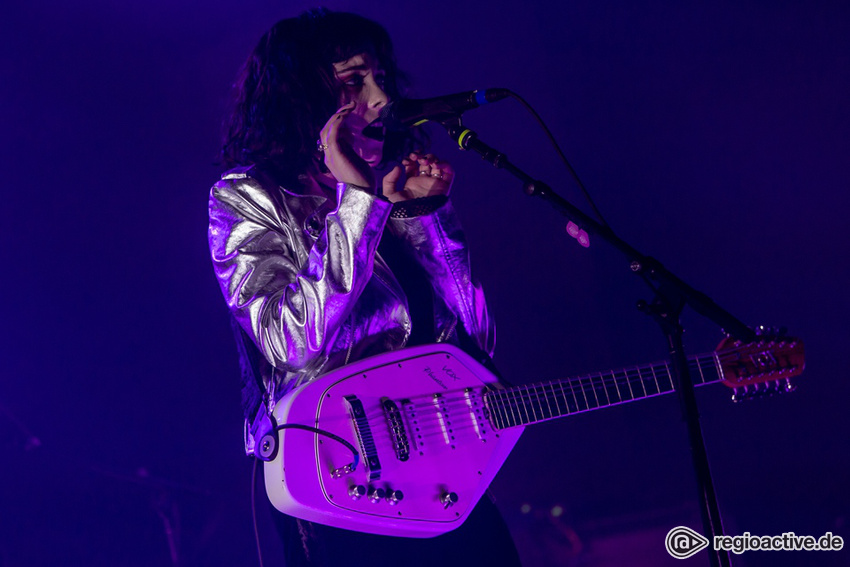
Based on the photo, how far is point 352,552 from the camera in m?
1.64

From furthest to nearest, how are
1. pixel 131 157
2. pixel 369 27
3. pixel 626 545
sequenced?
1. pixel 626 545
2. pixel 131 157
3. pixel 369 27

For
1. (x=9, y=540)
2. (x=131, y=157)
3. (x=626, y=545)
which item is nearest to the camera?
(x=9, y=540)

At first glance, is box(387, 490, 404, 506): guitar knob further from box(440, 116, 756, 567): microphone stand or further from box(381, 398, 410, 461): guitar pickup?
box(440, 116, 756, 567): microphone stand

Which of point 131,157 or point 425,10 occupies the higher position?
point 425,10

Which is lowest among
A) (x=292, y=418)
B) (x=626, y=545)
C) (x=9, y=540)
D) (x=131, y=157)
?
(x=626, y=545)

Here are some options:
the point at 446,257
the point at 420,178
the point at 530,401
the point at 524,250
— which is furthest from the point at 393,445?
the point at 524,250

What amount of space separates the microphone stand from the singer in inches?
15.0

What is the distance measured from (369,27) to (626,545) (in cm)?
233

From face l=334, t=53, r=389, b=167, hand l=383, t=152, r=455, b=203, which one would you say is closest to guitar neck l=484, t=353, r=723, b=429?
hand l=383, t=152, r=455, b=203

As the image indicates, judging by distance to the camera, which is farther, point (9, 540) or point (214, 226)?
point (9, 540)

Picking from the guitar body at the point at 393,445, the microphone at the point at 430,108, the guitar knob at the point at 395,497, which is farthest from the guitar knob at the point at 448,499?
the microphone at the point at 430,108

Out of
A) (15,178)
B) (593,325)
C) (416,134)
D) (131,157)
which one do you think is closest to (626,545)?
(593,325)

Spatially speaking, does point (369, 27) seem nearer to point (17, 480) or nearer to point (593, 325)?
point (593, 325)

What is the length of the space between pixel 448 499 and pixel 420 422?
187 millimetres
